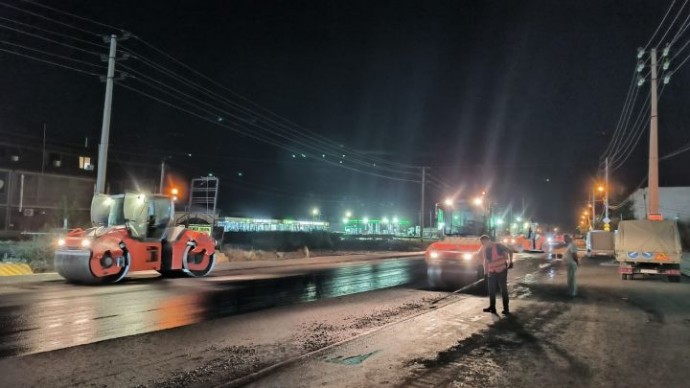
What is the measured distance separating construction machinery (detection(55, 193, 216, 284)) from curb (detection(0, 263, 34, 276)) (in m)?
2.45

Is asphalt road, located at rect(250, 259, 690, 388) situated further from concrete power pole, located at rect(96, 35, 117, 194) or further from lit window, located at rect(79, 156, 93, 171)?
lit window, located at rect(79, 156, 93, 171)

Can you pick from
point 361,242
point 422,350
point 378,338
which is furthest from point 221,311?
point 361,242

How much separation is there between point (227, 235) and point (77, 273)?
3052 cm

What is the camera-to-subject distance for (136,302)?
12391 mm

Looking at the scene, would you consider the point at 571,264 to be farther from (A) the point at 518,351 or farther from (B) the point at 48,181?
(B) the point at 48,181

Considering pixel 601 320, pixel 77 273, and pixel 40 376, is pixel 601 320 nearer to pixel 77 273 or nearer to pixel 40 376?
pixel 40 376

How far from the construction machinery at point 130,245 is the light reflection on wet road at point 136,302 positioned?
558 millimetres

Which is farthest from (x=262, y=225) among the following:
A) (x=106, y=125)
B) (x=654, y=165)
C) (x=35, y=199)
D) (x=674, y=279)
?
(x=674, y=279)

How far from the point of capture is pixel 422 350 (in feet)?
26.1

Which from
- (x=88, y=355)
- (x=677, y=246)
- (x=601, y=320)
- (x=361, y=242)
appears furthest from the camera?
(x=361, y=242)

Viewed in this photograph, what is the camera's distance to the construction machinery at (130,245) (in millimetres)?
15852

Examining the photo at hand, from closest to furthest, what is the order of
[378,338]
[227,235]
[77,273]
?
[378,338]
[77,273]
[227,235]

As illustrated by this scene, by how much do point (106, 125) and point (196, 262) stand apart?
25.1 feet

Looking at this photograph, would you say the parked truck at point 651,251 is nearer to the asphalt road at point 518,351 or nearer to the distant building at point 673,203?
the asphalt road at point 518,351
